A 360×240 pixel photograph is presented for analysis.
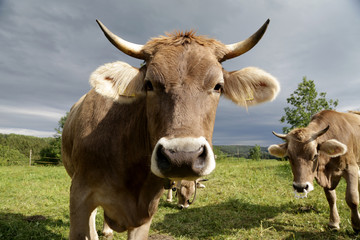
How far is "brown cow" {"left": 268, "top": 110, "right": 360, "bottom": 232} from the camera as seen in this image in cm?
496

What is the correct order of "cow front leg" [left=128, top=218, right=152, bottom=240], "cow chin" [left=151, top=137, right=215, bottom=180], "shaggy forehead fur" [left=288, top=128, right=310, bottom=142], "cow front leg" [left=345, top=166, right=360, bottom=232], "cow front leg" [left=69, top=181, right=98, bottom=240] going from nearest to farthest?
1. "cow chin" [left=151, top=137, right=215, bottom=180]
2. "cow front leg" [left=69, top=181, right=98, bottom=240]
3. "cow front leg" [left=128, top=218, right=152, bottom=240]
4. "cow front leg" [left=345, top=166, right=360, bottom=232]
5. "shaggy forehead fur" [left=288, top=128, right=310, bottom=142]

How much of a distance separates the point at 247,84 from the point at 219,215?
4.35 metres


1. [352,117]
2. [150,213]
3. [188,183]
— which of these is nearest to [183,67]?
[150,213]

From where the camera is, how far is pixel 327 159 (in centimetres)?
558

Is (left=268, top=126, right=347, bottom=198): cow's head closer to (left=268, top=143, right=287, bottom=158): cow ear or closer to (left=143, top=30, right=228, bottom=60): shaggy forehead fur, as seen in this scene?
(left=268, top=143, right=287, bottom=158): cow ear

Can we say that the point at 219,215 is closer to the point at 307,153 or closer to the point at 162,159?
the point at 307,153

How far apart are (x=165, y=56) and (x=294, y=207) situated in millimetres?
6477

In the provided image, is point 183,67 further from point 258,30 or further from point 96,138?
point 96,138

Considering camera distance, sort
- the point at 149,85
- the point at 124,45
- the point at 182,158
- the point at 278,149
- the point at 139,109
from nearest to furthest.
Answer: the point at 182,158 → the point at 149,85 → the point at 124,45 → the point at 139,109 → the point at 278,149

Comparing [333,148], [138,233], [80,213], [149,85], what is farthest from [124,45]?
[333,148]

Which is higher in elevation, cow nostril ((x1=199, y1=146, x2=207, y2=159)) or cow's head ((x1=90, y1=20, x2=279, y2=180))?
cow's head ((x1=90, y1=20, x2=279, y2=180))

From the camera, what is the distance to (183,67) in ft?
6.46

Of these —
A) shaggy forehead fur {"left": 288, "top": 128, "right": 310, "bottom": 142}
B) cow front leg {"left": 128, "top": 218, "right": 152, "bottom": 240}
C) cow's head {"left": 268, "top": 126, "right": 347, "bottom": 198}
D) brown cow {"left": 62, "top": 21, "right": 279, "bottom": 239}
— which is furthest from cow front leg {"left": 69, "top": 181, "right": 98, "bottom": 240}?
shaggy forehead fur {"left": 288, "top": 128, "right": 310, "bottom": 142}

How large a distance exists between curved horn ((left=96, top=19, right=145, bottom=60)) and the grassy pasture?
274 centimetres
